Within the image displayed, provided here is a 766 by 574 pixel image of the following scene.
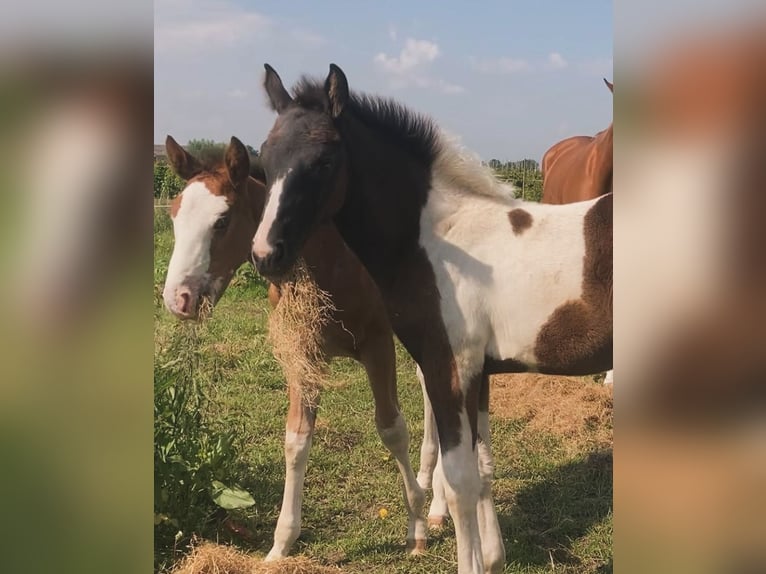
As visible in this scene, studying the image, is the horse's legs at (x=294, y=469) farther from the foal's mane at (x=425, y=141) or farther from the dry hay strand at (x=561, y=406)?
the dry hay strand at (x=561, y=406)

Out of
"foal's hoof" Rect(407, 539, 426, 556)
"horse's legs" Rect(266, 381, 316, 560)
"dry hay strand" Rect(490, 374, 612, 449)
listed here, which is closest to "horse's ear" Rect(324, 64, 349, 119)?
"horse's legs" Rect(266, 381, 316, 560)

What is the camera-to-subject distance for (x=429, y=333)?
2.27m

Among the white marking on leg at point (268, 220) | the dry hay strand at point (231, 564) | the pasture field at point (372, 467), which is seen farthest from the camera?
the pasture field at point (372, 467)

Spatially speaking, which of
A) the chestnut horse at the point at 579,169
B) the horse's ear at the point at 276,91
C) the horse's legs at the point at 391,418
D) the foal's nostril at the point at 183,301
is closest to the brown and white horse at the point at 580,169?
the chestnut horse at the point at 579,169

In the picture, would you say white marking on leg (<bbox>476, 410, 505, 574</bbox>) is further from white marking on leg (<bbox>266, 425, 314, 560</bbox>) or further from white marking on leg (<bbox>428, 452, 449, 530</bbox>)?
white marking on leg (<bbox>266, 425, 314, 560</bbox>)

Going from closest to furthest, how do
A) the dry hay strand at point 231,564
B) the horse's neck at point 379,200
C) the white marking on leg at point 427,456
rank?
the horse's neck at point 379,200 < the dry hay strand at point 231,564 < the white marking on leg at point 427,456

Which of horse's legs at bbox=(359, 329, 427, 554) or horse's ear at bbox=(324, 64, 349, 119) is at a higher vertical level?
horse's ear at bbox=(324, 64, 349, 119)

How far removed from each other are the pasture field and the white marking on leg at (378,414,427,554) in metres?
0.08

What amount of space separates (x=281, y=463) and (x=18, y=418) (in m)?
3.38

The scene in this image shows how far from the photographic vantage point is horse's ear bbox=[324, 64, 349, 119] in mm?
2285

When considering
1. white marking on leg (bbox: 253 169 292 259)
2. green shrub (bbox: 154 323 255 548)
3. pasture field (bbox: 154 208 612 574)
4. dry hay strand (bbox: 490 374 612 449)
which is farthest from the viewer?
dry hay strand (bbox: 490 374 612 449)

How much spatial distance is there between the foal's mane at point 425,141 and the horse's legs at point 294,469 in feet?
4.05

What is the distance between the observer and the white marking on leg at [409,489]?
3133mm

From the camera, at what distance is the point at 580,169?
5301mm
